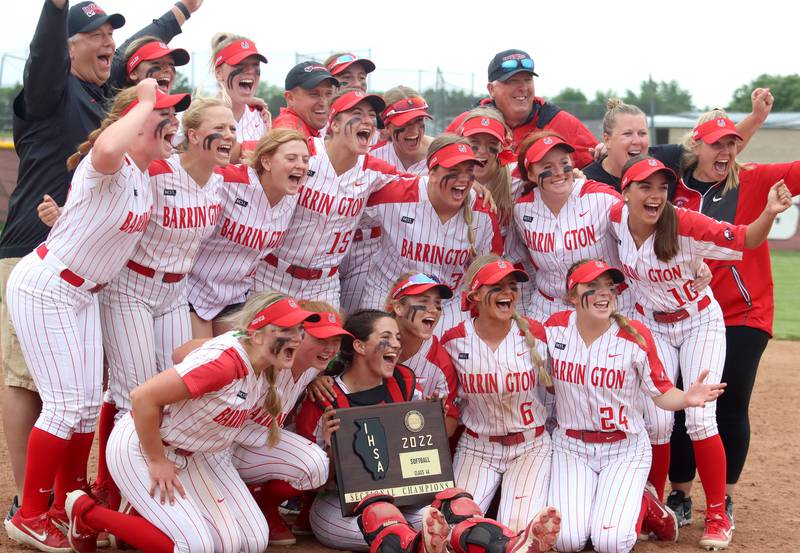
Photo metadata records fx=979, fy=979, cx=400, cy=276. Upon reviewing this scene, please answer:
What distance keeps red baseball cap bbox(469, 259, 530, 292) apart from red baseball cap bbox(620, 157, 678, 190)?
70cm

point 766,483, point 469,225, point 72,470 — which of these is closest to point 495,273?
point 469,225

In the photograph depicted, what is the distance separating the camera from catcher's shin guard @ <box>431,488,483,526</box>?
400 centimetres

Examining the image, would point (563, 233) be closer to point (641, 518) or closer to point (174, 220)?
point (641, 518)

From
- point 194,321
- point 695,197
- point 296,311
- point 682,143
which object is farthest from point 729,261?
point 194,321

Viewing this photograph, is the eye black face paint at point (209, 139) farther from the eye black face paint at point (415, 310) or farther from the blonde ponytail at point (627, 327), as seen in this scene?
the blonde ponytail at point (627, 327)

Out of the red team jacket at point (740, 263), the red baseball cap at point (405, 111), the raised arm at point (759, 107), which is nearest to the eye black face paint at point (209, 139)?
the red baseball cap at point (405, 111)

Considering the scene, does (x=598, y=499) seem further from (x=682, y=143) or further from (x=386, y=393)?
(x=682, y=143)

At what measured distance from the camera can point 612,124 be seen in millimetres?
5418

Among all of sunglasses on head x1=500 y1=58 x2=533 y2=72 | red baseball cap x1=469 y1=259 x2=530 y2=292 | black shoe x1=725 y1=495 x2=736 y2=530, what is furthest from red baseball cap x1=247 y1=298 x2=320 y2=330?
black shoe x1=725 y1=495 x2=736 y2=530

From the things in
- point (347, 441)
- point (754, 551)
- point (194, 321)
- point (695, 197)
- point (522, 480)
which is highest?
point (695, 197)

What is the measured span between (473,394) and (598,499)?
0.75 m

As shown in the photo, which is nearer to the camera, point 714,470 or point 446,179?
point 714,470

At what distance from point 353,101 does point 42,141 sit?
1454mm

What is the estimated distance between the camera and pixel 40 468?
4.06 metres
